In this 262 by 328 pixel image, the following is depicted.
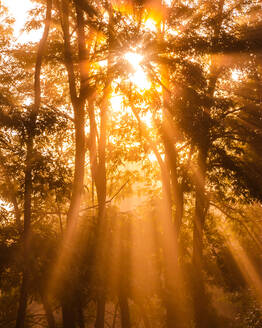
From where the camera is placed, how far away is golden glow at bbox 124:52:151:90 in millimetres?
9273

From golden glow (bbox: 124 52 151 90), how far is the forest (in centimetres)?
4

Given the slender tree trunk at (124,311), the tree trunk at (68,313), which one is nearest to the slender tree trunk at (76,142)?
the tree trunk at (68,313)

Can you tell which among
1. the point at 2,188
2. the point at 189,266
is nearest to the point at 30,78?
the point at 2,188

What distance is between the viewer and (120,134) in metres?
12.7

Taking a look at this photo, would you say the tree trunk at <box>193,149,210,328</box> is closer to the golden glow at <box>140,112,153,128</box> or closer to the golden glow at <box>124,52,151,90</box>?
the golden glow at <box>140,112,153,128</box>

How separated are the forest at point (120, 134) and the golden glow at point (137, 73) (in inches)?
1.4

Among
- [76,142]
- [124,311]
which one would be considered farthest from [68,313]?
[76,142]

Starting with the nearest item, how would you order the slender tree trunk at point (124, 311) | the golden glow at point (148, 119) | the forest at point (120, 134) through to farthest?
the forest at point (120, 134)
the golden glow at point (148, 119)
the slender tree trunk at point (124, 311)

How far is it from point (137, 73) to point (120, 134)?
337 centimetres

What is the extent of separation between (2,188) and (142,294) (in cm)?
627

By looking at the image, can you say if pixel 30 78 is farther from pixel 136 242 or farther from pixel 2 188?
pixel 136 242

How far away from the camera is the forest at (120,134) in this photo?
30.4 ft

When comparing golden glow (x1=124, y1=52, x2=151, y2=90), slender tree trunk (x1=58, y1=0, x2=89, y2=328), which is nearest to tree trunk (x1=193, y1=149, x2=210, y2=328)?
golden glow (x1=124, y1=52, x2=151, y2=90)

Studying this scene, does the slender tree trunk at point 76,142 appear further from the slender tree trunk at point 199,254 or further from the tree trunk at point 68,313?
the slender tree trunk at point 199,254
